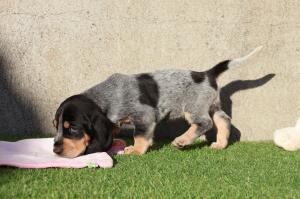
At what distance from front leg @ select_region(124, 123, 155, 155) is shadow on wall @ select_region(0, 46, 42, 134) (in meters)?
1.18

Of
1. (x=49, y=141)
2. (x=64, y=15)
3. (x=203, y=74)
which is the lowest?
(x=49, y=141)

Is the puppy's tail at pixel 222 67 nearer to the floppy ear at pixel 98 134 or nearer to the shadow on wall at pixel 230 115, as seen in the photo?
the shadow on wall at pixel 230 115

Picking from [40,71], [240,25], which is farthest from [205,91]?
[40,71]

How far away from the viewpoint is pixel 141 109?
4488 mm

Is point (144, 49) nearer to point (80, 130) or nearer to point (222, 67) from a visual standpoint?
point (222, 67)

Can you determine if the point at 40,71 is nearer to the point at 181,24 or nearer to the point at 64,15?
the point at 64,15

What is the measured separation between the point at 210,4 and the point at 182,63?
619 millimetres

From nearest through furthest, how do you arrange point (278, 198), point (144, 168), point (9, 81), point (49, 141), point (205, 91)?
point (278, 198) < point (144, 168) < point (49, 141) < point (205, 91) < point (9, 81)

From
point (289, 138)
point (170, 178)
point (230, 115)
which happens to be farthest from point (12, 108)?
point (289, 138)

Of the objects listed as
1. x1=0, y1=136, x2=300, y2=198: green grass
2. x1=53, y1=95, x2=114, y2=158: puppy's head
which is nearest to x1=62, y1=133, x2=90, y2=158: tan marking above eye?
x1=53, y1=95, x2=114, y2=158: puppy's head

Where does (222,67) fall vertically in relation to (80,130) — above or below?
above

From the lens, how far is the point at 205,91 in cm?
474

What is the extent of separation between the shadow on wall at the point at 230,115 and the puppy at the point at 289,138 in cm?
58

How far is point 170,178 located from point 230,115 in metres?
2.07
